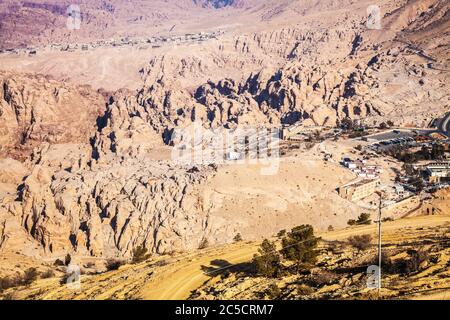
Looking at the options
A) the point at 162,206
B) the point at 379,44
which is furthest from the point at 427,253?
the point at 379,44

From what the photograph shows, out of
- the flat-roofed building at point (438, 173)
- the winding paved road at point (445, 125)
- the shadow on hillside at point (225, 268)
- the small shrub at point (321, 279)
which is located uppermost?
the winding paved road at point (445, 125)

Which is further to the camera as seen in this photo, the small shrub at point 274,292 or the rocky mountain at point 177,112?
the rocky mountain at point 177,112

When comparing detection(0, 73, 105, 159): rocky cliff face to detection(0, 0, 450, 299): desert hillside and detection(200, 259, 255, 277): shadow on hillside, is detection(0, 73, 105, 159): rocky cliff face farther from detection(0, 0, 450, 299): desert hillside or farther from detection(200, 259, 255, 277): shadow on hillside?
detection(200, 259, 255, 277): shadow on hillside

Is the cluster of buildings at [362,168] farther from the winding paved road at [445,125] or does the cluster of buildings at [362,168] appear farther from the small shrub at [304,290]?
the small shrub at [304,290]

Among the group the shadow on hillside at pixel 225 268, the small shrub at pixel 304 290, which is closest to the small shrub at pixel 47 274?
the shadow on hillside at pixel 225 268

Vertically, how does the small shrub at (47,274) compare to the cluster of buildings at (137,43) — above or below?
below

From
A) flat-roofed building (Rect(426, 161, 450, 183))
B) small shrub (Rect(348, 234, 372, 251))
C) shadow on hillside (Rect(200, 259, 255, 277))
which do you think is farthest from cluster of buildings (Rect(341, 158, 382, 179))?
shadow on hillside (Rect(200, 259, 255, 277))
